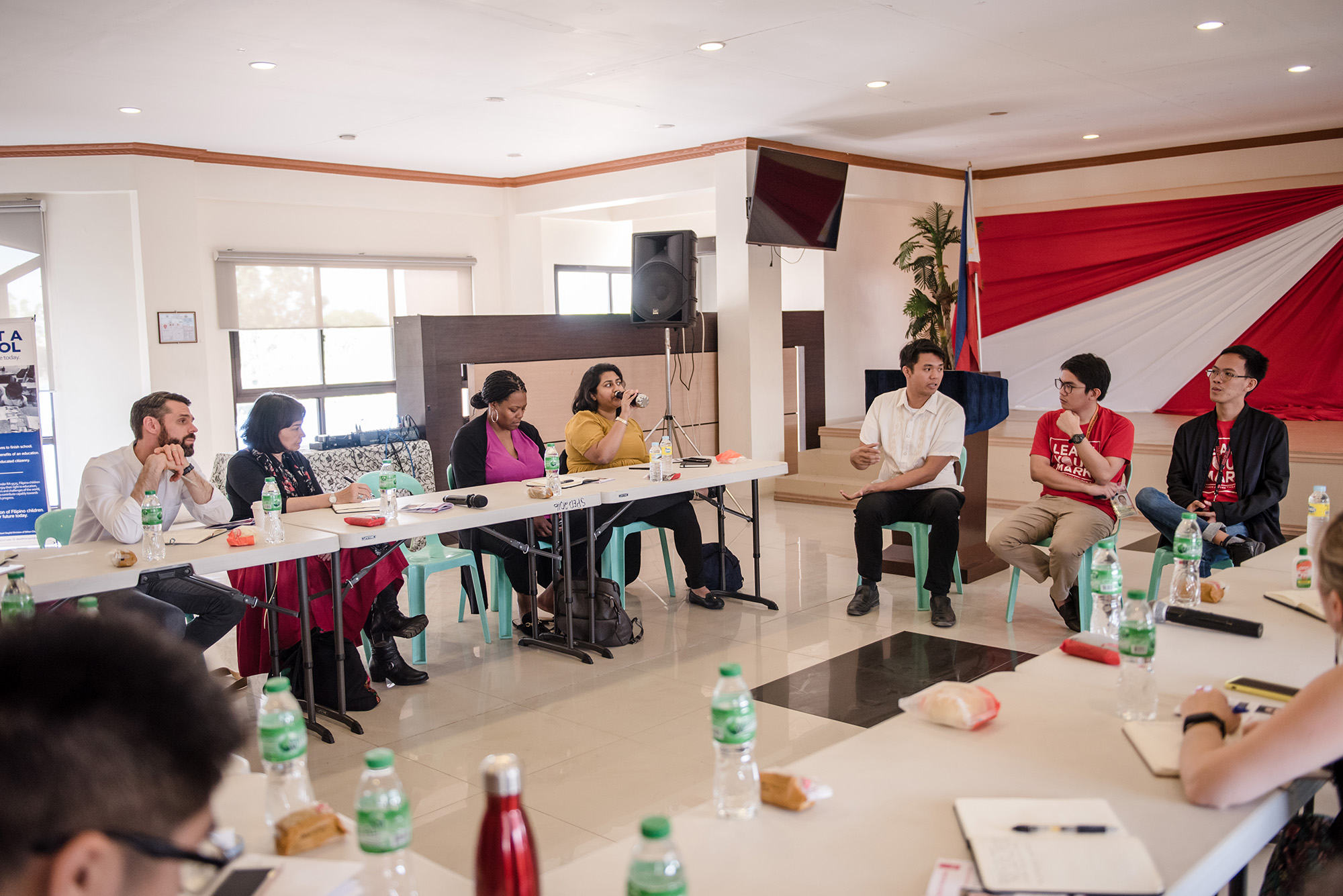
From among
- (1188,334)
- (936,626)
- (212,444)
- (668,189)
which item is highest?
(668,189)

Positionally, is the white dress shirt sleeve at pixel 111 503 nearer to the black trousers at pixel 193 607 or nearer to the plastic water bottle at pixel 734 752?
the black trousers at pixel 193 607

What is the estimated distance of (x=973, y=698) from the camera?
179cm

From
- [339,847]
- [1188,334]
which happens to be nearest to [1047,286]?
[1188,334]

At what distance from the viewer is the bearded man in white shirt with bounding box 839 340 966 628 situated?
4.57 metres

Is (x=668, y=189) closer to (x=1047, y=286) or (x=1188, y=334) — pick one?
(x=1047, y=286)

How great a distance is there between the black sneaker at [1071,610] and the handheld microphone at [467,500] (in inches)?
99.8

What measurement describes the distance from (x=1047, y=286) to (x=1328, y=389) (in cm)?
255

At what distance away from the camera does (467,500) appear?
395 centimetres

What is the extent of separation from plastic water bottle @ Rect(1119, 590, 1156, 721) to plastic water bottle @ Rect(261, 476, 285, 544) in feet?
8.17

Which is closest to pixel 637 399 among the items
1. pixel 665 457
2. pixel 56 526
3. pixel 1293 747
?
pixel 665 457

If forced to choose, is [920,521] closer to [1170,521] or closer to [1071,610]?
[1071,610]

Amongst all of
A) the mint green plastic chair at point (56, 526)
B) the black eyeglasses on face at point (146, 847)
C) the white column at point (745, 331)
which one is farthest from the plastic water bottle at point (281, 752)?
the white column at point (745, 331)

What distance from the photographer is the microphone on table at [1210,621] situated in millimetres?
2236

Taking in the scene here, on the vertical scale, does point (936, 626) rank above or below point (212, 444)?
below
